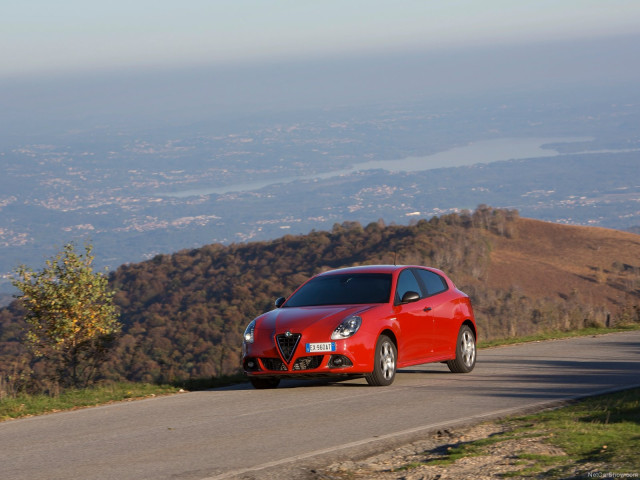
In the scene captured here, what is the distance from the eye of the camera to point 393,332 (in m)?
12.5

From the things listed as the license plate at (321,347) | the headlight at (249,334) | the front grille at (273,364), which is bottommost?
the front grille at (273,364)

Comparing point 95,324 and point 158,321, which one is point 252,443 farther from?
point 158,321

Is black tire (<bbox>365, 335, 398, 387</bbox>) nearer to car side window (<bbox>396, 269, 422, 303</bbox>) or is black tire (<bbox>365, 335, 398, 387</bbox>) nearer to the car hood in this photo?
the car hood

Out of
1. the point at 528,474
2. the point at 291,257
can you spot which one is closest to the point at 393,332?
→ the point at 528,474

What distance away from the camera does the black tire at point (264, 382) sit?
494 inches

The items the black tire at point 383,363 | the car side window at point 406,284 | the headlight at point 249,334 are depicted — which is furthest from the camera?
the car side window at point 406,284

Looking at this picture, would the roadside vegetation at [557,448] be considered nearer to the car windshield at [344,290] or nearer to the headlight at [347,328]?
the headlight at [347,328]

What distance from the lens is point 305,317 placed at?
12.2m

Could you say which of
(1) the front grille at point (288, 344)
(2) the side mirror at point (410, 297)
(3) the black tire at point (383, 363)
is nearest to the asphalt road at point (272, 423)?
(3) the black tire at point (383, 363)

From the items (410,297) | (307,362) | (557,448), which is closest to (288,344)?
(307,362)

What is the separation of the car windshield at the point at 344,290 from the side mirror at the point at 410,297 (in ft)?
0.71

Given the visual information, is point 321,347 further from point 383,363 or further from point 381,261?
point 381,261

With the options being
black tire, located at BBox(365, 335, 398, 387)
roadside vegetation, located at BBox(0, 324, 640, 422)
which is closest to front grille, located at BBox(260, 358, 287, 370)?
black tire, located at BBox(365, 335, 398, 387)

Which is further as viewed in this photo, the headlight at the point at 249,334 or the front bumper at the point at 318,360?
the headlight at the point at 249,334
